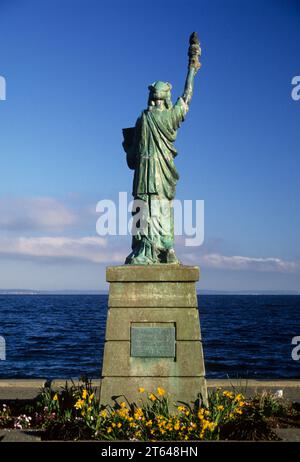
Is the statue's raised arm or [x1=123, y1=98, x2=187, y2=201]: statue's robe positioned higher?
the statue's raised arm

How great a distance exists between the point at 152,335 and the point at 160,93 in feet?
13.5

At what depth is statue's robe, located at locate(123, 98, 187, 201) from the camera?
9.28m

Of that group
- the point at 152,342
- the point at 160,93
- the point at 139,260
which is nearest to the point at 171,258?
the point at 139,260

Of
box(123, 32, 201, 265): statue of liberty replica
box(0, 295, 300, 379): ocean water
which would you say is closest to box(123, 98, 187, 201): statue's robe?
box(123, 32, 201, 265): statue of liberty replica

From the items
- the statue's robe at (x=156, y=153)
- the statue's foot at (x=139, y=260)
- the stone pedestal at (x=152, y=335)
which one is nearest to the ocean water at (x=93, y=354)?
the stone pedestal at (x=152, y=335)

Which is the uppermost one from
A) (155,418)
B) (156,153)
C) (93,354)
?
(156,153)

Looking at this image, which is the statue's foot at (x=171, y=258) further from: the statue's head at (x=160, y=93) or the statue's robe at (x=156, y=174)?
the statue's head at (x=160, y=93)

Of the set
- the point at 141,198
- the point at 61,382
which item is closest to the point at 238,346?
the point at 61,382

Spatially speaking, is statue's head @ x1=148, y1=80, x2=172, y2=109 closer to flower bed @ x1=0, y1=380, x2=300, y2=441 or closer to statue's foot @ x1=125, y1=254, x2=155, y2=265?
statue's foot @ x1=125, y1=254, x2=155, y2=265

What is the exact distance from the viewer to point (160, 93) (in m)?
9.48

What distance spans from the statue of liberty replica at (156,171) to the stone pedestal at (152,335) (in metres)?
0.53

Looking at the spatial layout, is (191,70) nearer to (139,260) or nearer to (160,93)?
(160,93)

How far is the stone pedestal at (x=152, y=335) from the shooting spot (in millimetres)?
8484
